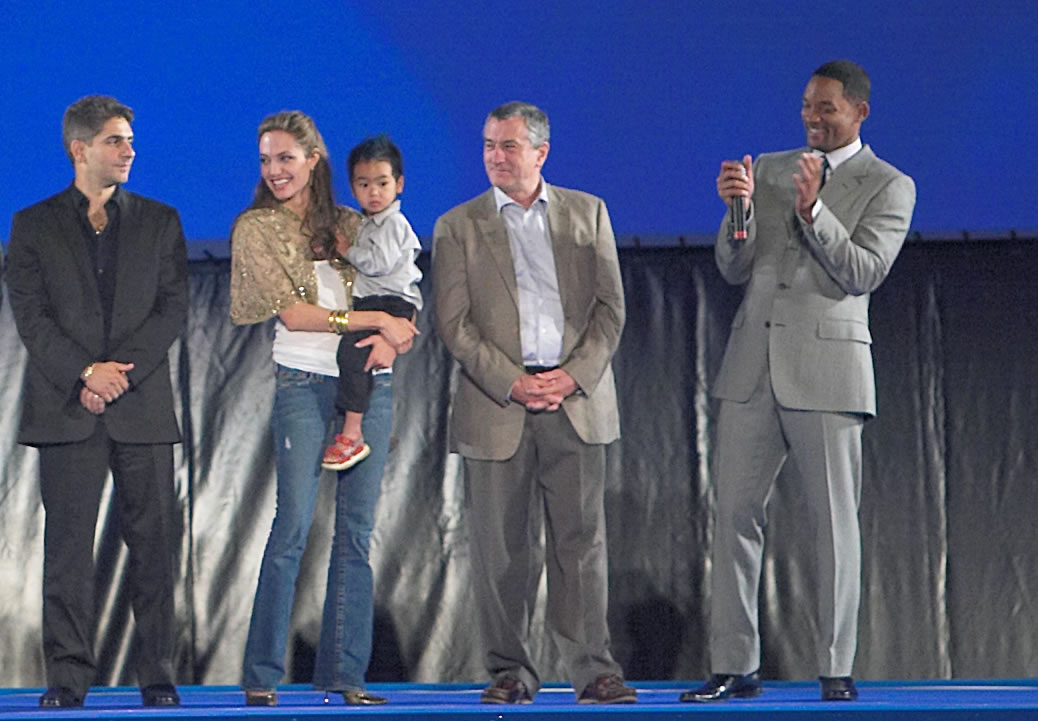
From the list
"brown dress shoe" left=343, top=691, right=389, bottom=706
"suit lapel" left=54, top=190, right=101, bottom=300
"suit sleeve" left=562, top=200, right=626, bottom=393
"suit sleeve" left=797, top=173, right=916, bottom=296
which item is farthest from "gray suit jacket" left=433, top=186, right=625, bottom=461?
"suit lapel" left=54, top=190, right=101, bottom=300

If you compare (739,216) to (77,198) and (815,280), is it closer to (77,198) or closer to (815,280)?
(815,280)

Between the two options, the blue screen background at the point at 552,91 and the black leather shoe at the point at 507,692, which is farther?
the blue screen background at the point at 552,91

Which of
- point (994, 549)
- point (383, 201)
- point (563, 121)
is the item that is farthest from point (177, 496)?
point (994, 549)

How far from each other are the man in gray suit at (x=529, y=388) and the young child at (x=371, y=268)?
102mm

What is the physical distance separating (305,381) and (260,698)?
82 cm

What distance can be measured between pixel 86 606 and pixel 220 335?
1288mm

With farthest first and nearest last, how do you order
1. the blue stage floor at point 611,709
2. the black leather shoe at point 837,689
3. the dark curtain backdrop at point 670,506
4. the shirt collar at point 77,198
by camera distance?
the dark curtain backdrop at point 670,506, the shirt collar at point 77,198, the black leather shoe at point 837,689, the blue stage floor at point 611,709

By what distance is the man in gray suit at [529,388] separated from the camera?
3.57 metres

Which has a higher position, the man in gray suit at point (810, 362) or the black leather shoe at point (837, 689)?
the man in gray suit at point (810, 362)

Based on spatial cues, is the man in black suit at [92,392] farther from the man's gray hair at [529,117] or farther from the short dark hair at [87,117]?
the man's gray hair at [529,117]

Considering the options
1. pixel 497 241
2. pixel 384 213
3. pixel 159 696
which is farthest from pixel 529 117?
pixel 159 696

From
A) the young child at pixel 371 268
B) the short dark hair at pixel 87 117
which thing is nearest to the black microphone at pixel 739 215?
the young child at pixel 371 268

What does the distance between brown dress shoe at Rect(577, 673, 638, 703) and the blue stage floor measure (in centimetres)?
5

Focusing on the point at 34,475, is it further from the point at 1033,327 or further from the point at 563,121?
the point at 1033,327
